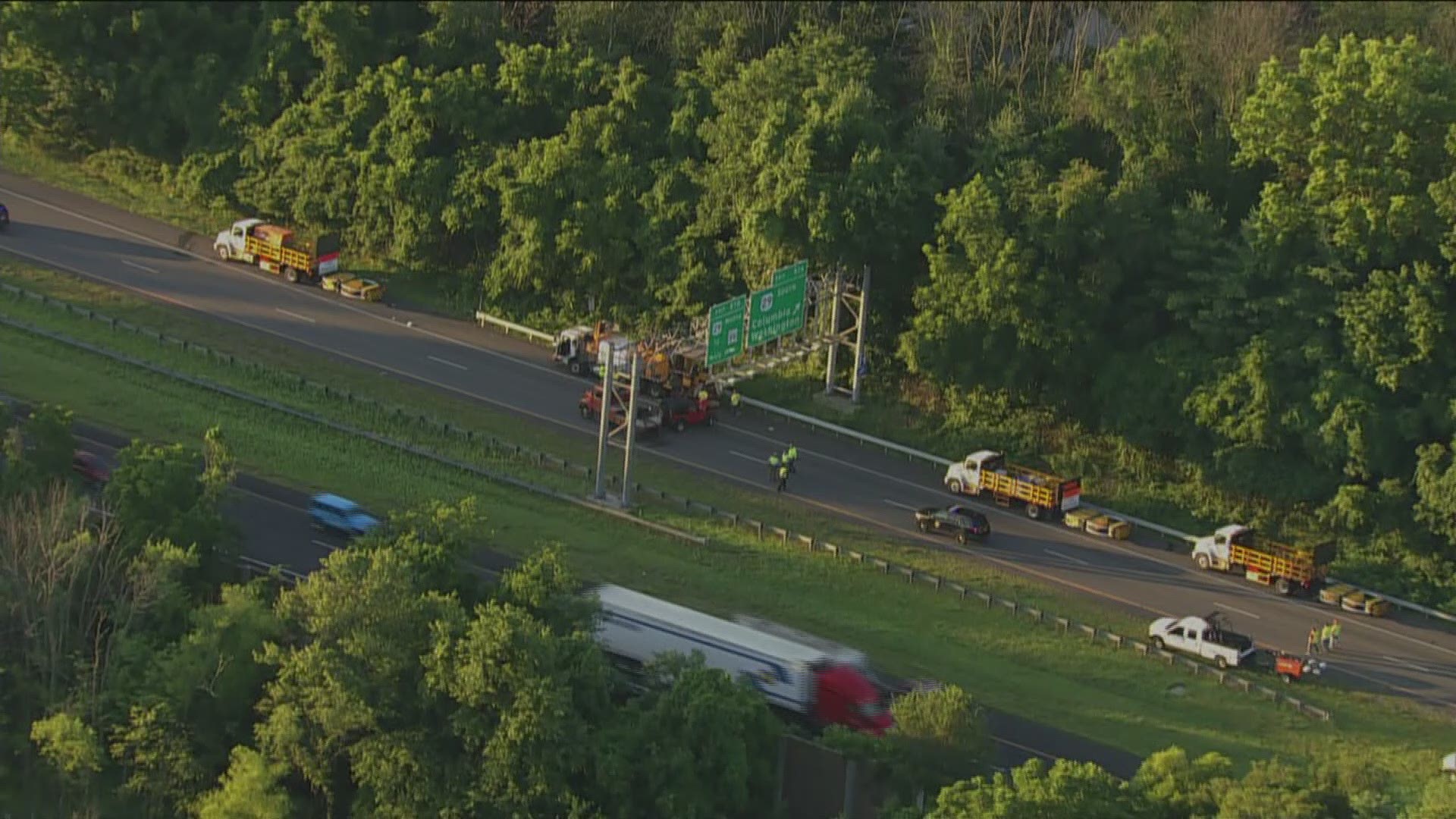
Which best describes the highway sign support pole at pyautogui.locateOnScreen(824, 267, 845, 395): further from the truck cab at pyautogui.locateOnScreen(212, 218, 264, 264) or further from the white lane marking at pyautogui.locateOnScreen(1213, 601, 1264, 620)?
the truck cab at pyautogui.locateOnScreen(212, 218, 264, 264)

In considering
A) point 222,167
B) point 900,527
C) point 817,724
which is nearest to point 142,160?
point 222,167

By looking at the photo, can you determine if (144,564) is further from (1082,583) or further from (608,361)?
(1082,583)

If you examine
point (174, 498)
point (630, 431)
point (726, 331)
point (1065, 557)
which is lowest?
point (1065, 557)

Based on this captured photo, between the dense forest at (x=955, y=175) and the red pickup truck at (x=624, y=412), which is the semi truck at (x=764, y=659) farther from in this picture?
the dense forest at (x=955, y=175)

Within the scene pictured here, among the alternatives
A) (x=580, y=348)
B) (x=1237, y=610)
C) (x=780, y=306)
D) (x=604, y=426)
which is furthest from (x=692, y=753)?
(x=580, y=348)

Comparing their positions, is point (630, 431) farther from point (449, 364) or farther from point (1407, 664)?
point (1407, 664)

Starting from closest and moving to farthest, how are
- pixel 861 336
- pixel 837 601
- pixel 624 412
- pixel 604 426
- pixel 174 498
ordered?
pixel 174 498 < pixel 837 601 < pixel 604 426 < pixel 624 412 < pixel 861 336

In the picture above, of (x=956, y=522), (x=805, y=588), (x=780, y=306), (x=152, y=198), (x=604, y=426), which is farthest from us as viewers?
(x=152, y=198)
